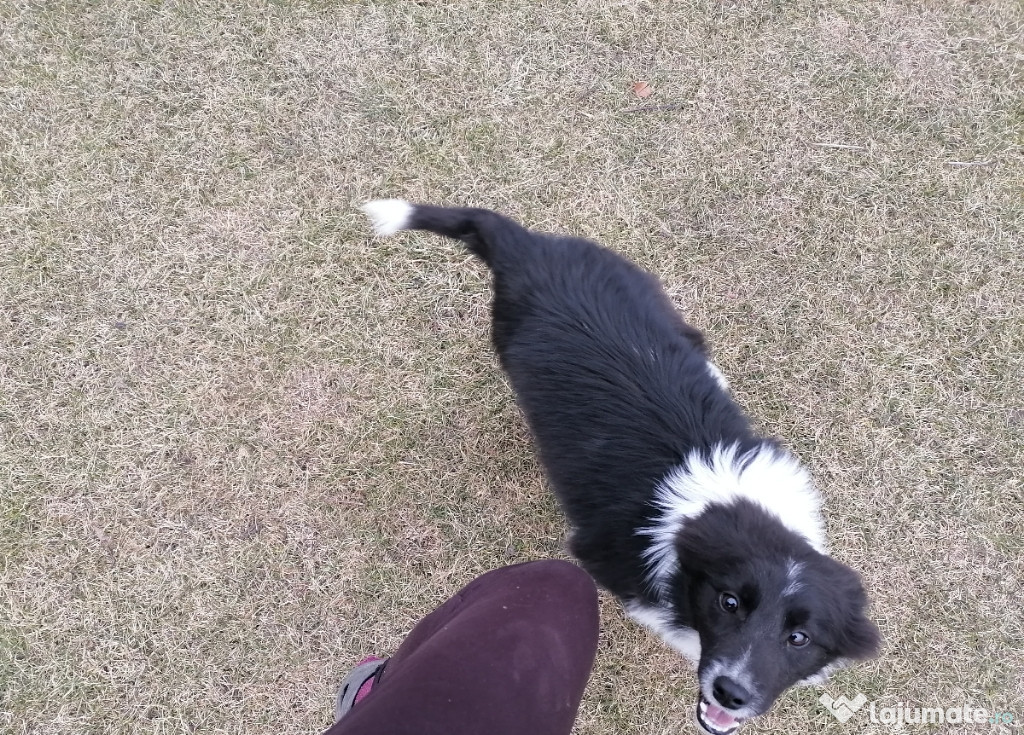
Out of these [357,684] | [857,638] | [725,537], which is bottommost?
[357,684]

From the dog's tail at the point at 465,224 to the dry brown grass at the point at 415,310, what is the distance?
1.57 feet

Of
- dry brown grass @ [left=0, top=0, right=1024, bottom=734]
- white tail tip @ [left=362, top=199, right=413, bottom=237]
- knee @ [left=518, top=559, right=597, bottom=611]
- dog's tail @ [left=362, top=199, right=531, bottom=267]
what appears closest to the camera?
knee @ [left=518, top=559, right=597, bottom=611]

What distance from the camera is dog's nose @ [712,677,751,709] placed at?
153 centimetres

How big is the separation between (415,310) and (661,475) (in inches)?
47.1

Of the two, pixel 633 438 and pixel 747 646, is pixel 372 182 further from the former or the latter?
pixel 747 646

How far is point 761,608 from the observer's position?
60.3 inches

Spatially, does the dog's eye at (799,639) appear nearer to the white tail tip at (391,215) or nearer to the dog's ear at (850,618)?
the dog's ear at (850,618)

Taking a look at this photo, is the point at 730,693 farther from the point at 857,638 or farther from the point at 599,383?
the point at 599,383

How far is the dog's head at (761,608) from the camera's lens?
1530 millimetres

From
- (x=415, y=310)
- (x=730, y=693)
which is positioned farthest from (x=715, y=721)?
(x=415, y=310)

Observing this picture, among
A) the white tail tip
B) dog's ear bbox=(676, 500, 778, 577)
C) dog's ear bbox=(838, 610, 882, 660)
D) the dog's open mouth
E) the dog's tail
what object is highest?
the dog's tail

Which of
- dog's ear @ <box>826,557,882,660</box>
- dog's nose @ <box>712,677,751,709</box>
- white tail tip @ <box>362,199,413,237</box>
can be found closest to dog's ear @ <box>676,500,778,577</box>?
dog's ear @ <box>826,557,882,660</box>

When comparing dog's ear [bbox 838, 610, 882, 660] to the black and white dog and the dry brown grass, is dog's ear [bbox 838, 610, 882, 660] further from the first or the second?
the dry brown grass

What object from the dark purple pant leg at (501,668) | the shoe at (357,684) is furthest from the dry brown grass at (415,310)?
the dark purple pant leg at (501,668)
